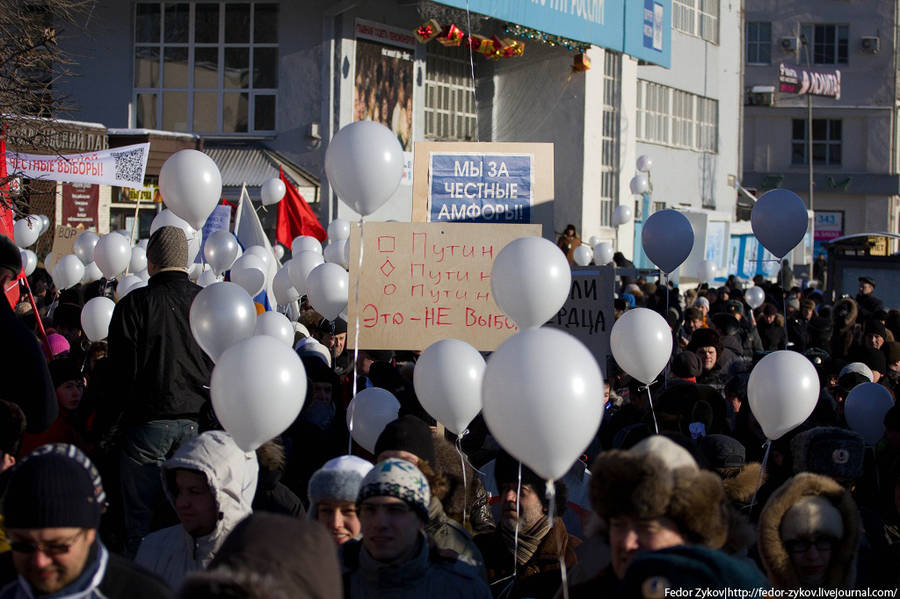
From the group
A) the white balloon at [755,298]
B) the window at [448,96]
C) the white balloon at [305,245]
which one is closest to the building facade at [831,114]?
the window at [448,96]

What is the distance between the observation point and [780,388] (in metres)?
5.20

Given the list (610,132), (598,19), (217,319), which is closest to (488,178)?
(217,319)

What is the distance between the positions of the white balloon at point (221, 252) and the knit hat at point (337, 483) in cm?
592

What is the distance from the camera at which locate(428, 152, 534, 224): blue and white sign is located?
308 inches

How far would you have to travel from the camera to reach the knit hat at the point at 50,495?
2.53 metres

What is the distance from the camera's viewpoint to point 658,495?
268 cm

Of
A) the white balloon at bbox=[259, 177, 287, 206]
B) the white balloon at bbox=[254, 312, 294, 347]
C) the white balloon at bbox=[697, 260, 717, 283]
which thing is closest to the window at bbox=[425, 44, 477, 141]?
the white balloon at bbox=[697, 260, 717, 283]

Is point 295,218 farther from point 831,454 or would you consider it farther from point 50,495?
point 50,495

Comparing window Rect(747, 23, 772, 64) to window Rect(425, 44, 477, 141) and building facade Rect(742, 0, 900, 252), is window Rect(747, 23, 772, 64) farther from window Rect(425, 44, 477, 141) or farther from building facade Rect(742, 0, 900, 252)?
window Rect(425, 44, 477, 141)

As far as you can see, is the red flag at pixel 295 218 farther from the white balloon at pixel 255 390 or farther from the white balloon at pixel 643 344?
the white balloon at pixel 255 390

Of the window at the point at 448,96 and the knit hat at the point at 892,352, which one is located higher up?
the window at the point at 448,96

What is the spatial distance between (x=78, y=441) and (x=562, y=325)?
3.40 metres

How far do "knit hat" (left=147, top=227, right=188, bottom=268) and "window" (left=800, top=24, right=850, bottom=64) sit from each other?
4427 cm

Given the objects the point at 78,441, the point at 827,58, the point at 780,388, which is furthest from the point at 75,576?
the point at 827,58
